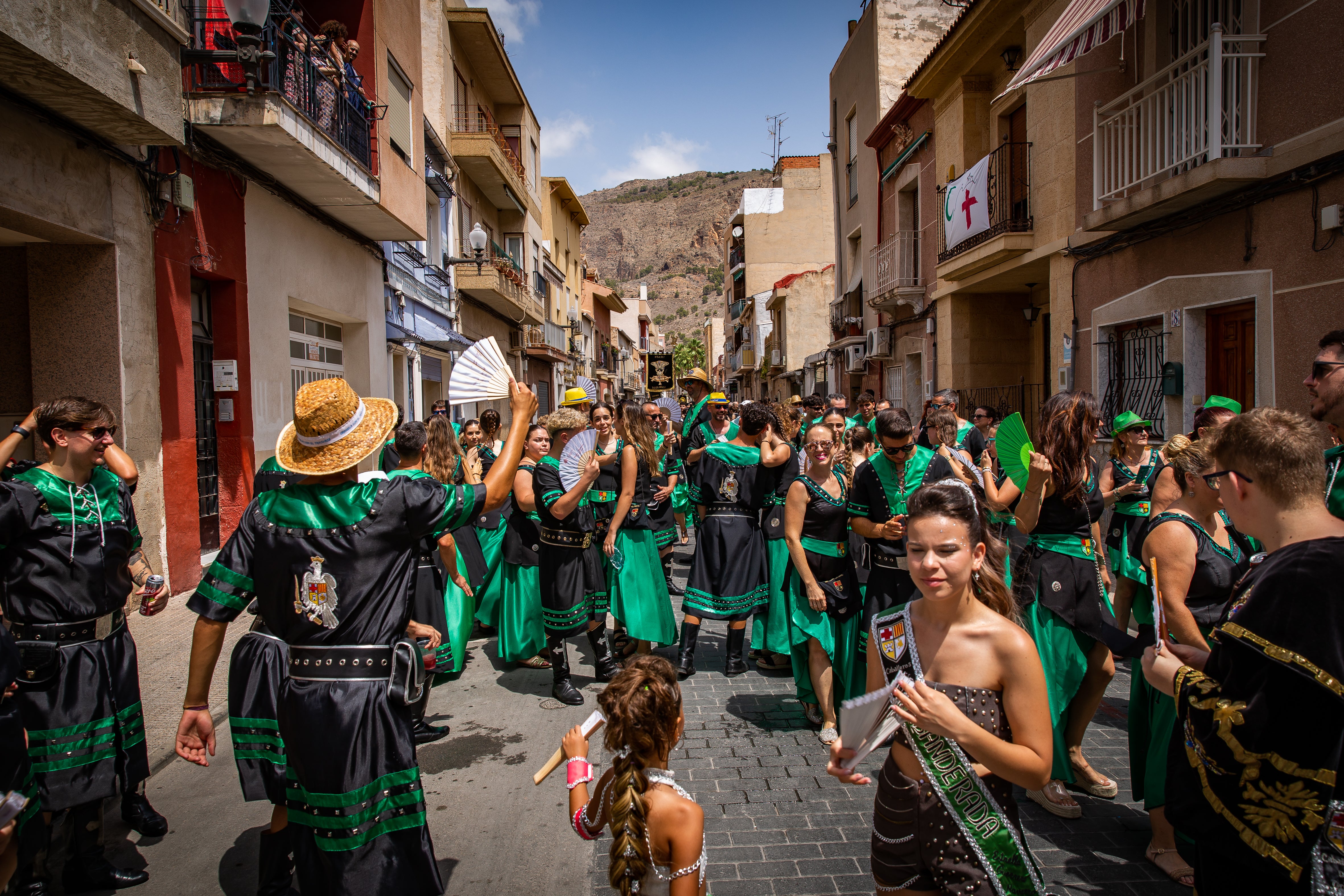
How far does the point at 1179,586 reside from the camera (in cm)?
281

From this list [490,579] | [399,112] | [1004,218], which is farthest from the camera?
[399,112]

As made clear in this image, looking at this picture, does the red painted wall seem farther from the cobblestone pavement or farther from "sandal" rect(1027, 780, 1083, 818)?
"sandal" rect(1027, 780, 1083, 818)

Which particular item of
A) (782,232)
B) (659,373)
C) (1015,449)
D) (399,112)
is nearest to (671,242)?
(782,232)

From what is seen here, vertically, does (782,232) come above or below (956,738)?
above

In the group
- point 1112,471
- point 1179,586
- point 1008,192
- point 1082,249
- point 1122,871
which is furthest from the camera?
point 1008,192

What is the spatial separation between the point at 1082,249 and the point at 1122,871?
356 inches

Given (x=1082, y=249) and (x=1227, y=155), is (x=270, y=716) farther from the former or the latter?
(x=1082, y=249)

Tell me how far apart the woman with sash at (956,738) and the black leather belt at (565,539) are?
3389 mm

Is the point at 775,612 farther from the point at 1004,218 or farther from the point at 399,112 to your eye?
the point at 399,112

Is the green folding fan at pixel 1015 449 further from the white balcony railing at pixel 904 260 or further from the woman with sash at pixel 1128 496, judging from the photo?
the white balcony railing at pixel 904 260

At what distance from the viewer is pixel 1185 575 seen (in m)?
2.81

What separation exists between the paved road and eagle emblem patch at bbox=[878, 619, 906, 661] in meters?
1.32

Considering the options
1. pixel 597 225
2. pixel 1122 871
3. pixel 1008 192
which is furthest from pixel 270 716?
pixel 597 225

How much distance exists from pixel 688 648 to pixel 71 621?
12.1 ft
